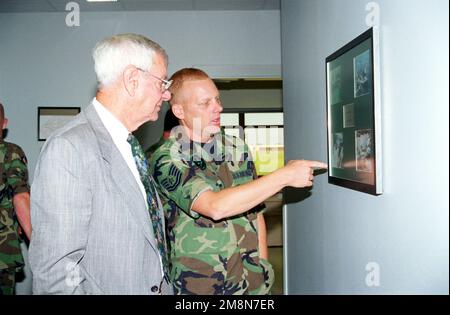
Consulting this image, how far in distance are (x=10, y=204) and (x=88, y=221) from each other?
203 centimetres

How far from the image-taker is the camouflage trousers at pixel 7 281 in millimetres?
2735

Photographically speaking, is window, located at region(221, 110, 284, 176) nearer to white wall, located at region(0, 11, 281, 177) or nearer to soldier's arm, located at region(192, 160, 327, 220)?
white wall, located at region(0, 11, 281, 177)

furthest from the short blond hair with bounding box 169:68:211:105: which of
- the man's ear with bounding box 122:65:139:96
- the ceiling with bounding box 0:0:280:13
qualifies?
the ceiling with bounding box 0:0:280:13

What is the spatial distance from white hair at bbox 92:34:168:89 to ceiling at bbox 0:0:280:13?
2547 millimetres

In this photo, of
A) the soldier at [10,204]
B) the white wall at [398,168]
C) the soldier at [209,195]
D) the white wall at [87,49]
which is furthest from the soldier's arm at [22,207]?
the white wall at [398,168]

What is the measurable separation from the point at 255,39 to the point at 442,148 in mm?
3103

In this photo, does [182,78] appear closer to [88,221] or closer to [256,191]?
[256,191]

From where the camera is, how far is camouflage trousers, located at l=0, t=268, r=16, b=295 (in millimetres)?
2735

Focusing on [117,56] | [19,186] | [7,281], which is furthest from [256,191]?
[7,281]

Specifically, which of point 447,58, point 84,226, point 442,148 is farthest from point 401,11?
point 84,226

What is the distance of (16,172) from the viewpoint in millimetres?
2715

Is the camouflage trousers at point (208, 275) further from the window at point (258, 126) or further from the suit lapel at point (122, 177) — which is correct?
the window at point (258, 126)

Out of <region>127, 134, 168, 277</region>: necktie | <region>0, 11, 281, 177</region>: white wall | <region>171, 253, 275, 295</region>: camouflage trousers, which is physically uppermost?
<region>0, 11, 281, 177</region>: white wall

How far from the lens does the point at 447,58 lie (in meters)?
0.91
